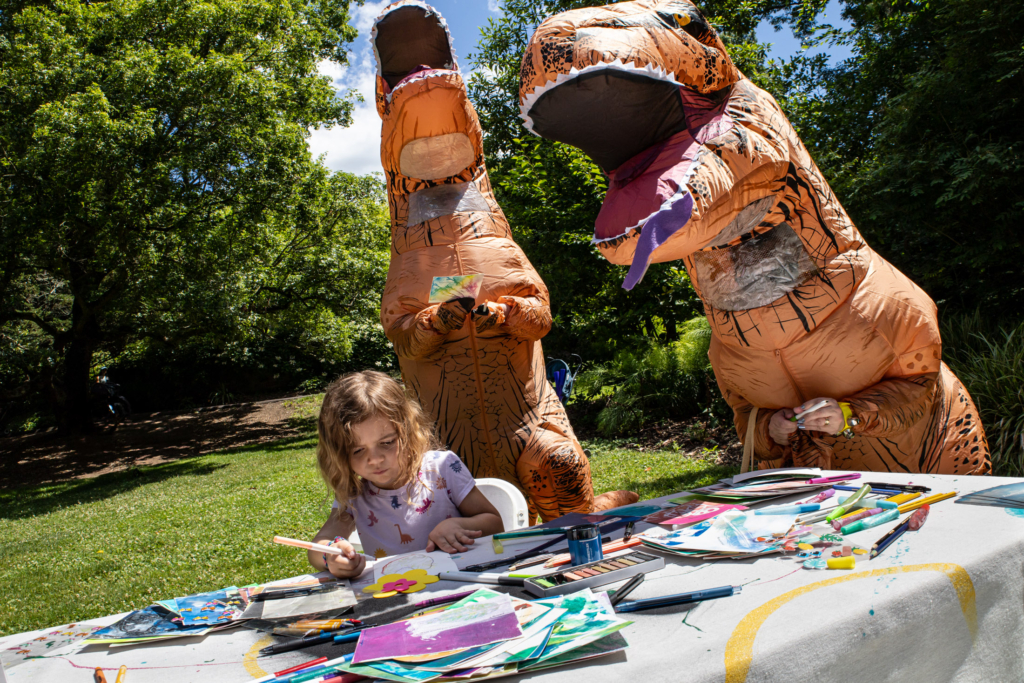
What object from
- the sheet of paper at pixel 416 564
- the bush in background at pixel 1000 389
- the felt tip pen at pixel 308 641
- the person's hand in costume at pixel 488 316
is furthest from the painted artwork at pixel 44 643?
the bush in background at pixel 1000 389

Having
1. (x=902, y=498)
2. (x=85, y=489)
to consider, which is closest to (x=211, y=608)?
(x=902, y=498)

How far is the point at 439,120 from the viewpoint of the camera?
2.57 meters

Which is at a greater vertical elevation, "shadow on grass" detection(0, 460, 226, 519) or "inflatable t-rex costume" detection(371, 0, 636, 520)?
"inflatable t-rex costume" detection(371, 0, 636, 520)

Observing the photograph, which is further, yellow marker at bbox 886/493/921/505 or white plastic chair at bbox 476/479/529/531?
white plastic chair at bbox 476/479/529/531

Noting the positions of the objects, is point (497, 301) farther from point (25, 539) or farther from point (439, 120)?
point (25, 539)

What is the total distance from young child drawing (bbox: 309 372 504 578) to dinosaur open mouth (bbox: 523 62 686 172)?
99cm

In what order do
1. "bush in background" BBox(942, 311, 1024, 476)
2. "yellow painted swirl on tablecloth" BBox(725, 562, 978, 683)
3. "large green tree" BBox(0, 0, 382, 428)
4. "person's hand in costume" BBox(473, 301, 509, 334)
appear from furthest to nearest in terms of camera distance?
"large green tree" BBox(0, 0, 382, 428), "bush in background" BBox(942, 311, 1024, 476), "person's hand in costume" BBox(473, 301, 509, 334), "yellow painted swirl on tablecloth" BBox(725, 562, 978, 683)

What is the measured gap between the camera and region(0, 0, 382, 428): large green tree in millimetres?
9070

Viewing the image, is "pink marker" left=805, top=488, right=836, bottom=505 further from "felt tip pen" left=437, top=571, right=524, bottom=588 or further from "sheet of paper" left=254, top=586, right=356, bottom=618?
"sheet of paper" left=254, top=586, right=356, bottom=618

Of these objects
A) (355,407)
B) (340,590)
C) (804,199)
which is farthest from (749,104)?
(340,590)

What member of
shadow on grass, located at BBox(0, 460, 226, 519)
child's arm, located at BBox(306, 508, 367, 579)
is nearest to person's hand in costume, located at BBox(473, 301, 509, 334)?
child's arm, located at BBox(306, 508, 367, 579)

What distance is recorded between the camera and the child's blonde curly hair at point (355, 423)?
2.09m

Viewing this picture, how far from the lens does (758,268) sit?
196 centimetres

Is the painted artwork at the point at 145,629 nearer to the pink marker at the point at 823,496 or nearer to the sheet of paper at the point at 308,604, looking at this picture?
the sheet of paper at the point at 308,604
